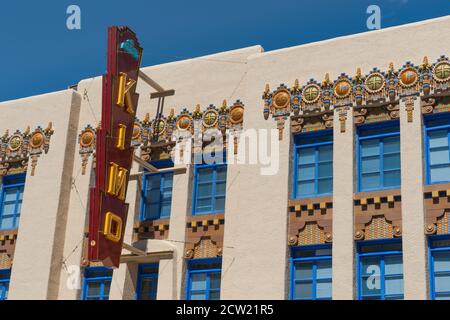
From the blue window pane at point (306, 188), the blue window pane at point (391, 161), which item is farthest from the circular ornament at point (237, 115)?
the blue window pane at point (391, 161)

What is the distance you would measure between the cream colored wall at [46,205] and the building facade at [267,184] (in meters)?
0.05

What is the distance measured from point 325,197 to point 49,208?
8.79 meters

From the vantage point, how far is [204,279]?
22.6 metres

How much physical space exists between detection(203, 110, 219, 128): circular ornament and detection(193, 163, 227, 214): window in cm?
121

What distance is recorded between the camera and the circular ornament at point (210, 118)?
23864 millimetres

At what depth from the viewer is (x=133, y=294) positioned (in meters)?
23.3

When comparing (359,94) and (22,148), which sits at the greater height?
(359,94)

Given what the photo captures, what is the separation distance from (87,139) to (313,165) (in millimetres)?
7595

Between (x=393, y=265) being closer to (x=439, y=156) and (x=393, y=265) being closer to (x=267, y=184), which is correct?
(x=439, y=156)

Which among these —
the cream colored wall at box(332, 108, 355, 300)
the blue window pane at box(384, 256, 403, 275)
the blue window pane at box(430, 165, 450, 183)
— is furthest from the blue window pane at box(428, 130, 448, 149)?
the blue window pane at box(384, 256, 403, 275)

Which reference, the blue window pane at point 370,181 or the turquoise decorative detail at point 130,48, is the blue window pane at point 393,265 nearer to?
the blue window pane at point 370,181

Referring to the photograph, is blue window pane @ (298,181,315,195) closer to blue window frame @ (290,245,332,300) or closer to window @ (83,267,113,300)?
blue window frame @ (290,245,332,300)

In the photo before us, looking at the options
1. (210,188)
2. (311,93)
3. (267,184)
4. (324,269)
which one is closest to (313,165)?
(267,184)

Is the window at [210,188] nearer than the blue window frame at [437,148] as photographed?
No
